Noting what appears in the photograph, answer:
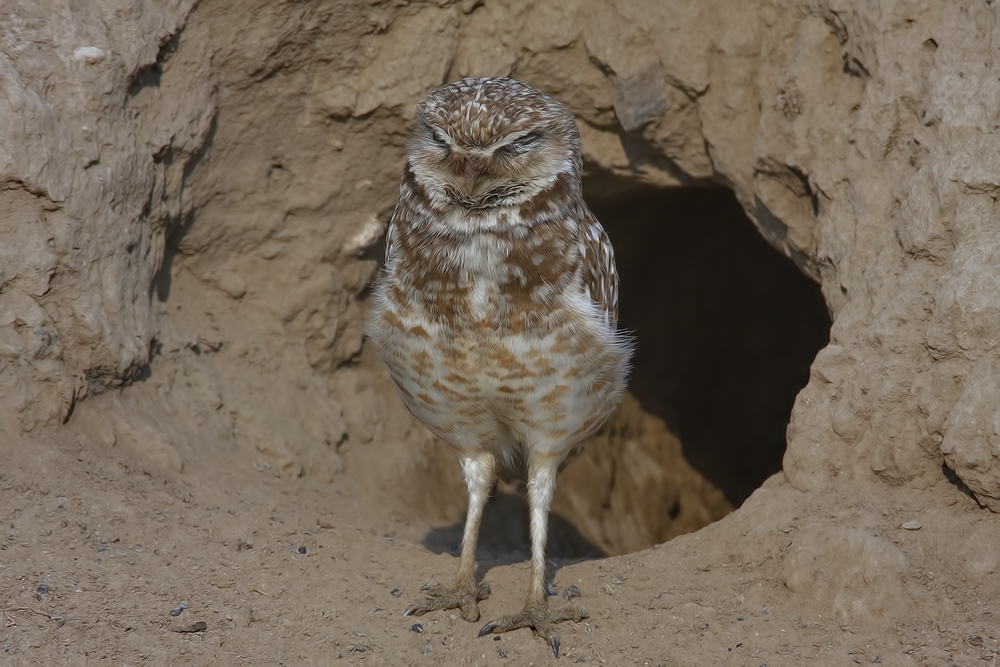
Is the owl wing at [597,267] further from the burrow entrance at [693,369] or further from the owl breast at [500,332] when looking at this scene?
the burrow entrance at [693,369]

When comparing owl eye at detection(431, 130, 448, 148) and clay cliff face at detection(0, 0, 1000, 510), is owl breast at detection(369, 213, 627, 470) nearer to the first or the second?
owl eye at detection(431, 130, 448, 148)

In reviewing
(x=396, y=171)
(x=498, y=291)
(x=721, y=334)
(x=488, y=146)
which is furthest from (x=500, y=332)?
(x=721, y=334)

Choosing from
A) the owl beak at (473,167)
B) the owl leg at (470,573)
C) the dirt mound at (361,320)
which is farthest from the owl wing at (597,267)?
the dirt mound at (361,320)

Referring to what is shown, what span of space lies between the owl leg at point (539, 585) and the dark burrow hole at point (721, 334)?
4093mm

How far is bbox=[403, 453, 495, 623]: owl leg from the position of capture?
4.22 m

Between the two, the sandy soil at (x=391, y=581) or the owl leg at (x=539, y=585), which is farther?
the owl leg at (x=539, y=585)

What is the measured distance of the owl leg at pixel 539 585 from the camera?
4098 mm

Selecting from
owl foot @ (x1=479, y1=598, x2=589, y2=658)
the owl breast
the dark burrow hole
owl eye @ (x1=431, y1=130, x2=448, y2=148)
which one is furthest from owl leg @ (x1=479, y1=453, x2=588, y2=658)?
the dark burrow hole

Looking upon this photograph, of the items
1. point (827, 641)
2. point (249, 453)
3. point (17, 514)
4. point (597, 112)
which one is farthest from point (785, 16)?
point (17, 514)

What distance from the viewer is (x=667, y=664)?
3834mm

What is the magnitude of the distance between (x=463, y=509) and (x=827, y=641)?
337 cm

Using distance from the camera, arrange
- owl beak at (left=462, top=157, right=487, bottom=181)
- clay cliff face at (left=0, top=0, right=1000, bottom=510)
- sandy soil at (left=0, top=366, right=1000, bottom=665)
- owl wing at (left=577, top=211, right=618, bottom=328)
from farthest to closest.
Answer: clay cliff face at (left=0, top=0, right=1000, bottom=510)
owl wing at (left=577, top=211, right=618, bottom=328)
owl beak at (left=462, top=157, right=487, bottom=181)
sandy soil at (left=0, top=366, right=1000, bottom=665)

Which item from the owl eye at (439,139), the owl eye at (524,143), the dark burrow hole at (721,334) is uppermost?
the owl eye at (524,143)

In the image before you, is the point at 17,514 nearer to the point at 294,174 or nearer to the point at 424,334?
the point at 424,334
